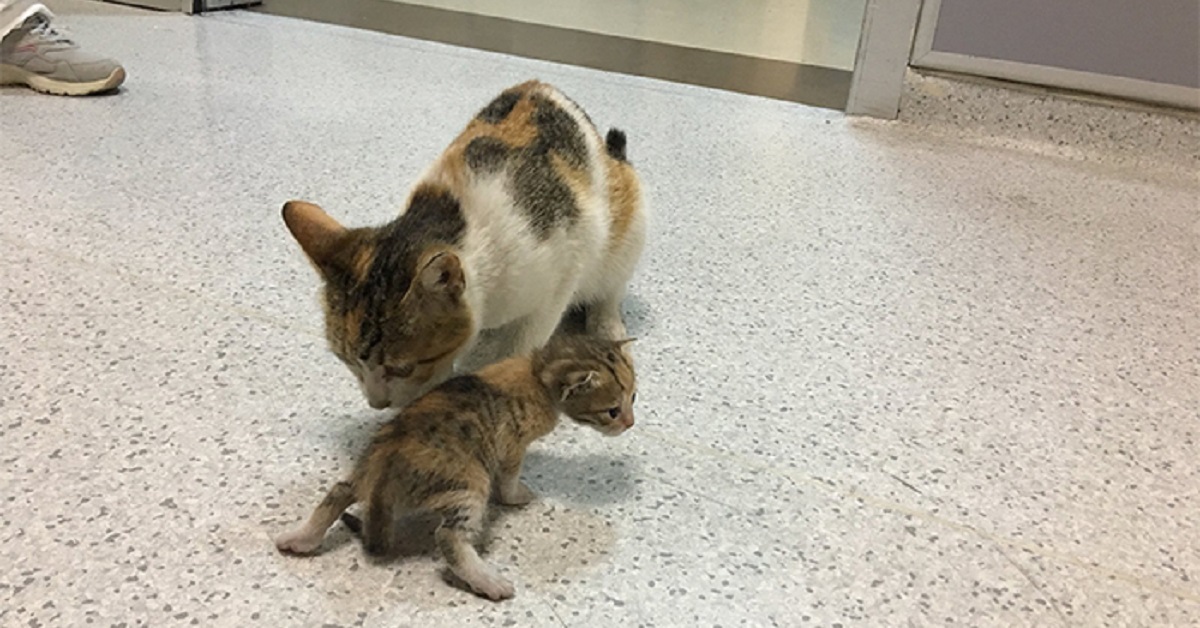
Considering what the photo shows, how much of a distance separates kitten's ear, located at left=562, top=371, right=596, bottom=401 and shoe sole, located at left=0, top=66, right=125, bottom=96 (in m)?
1.81

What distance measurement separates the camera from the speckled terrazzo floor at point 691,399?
87 cm

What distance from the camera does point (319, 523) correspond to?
86cm

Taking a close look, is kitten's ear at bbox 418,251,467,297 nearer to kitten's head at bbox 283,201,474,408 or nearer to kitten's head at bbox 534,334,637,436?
kitten's head at bbox 283,201,474,408

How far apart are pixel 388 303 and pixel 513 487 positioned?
0.75ft

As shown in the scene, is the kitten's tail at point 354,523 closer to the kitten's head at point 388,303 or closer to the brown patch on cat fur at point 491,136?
the kitten's head at point 388,303

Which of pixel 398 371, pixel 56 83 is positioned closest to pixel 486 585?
pixel 398 371

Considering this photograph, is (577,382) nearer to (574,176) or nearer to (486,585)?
(486,585)

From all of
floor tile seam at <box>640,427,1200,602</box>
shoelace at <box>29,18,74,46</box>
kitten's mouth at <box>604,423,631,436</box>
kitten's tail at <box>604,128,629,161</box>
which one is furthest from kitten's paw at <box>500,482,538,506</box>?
shoelace at <box>29,18,74,46</box>

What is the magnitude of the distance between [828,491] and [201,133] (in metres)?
1.63

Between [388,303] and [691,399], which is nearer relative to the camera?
[388,303]

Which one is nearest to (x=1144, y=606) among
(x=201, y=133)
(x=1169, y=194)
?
(x=1169, y=194)

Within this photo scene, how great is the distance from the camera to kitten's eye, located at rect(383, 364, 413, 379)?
37.1 inches

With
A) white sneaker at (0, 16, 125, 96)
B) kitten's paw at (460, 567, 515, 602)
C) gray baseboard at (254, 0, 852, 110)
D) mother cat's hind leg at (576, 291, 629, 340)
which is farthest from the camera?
gray baseboard at (254, 0, 852, 110)

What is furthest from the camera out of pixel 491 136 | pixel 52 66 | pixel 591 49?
pixel 591 49
